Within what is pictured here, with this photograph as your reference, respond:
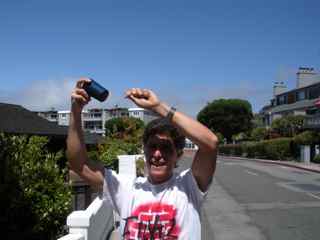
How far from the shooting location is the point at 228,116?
90438mm

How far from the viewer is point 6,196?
205 inches

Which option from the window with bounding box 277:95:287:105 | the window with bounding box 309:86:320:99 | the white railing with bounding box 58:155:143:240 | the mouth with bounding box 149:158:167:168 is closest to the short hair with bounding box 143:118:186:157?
the mouth with bounding box 149:158:167:168

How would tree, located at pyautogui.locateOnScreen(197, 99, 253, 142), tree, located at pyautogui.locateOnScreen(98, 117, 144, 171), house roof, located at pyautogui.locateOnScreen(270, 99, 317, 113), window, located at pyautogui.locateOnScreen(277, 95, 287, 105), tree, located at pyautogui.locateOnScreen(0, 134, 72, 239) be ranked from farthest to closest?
1. tree, located at pyautogui.locateOnScreen(197, 99, 253, 142)
2. window, located at pyautogui.locateOnScreen(277, 95, 287, 105)
3. house roof, located at pyautogui.locateOnScreen(270, 99, 317, 113)
4. tree, located at pyautogui.locateOnScreen(98, 117, 144, 171)
5. tree, located at pyautogui.locateOnScreen(0, 134, 72, 239)

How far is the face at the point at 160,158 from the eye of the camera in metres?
2.59

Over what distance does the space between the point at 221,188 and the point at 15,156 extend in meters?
13.9

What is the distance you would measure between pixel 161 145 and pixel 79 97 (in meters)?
0.52

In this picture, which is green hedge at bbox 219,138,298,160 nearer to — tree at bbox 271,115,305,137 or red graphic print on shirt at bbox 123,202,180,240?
tree at bbox 271,115,305,137

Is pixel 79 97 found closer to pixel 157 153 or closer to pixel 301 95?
pixel 157 153

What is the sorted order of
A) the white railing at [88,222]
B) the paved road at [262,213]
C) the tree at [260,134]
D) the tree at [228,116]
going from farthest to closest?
the tree at [228,116], the tree at [260,134], the paved road at [262,213], the white railing at [88,222]

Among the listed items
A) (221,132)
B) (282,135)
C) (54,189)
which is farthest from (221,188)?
(221,132)

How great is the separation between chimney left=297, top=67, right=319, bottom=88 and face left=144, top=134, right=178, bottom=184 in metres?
65.0

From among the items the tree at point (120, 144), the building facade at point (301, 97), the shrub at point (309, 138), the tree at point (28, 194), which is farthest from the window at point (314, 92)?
the tree at point (28, 194)

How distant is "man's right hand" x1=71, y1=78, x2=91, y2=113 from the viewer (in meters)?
2.57

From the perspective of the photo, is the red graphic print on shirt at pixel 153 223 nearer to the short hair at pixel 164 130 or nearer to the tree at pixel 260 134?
the short hair at pixel 164 130
